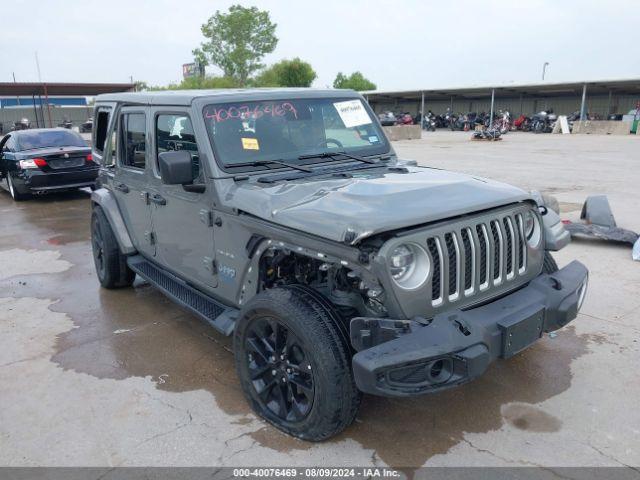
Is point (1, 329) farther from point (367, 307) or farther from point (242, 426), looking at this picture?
point (367, 307)

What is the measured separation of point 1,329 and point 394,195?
3752 mm

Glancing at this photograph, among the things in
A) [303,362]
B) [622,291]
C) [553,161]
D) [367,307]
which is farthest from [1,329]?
[553,161]

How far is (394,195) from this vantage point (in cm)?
303

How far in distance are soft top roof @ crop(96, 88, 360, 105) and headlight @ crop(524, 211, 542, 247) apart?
1838mm

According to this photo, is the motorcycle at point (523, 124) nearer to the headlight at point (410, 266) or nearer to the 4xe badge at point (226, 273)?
the 4xe badge at point (226, 273)

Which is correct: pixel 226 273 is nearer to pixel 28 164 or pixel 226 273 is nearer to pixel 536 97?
pixel 28 164

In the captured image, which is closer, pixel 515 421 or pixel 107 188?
→ pixel 515 421

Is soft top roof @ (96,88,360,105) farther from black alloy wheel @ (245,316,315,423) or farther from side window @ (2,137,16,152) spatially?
side window @ (2,137,16,152)

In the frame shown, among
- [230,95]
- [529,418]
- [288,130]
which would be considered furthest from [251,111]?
[529,418]

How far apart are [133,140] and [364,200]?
266cm

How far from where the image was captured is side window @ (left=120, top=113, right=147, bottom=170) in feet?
14.9

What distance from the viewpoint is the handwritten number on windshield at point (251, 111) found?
3.81 metres

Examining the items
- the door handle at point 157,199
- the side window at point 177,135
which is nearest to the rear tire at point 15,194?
the door handle at point 157,199

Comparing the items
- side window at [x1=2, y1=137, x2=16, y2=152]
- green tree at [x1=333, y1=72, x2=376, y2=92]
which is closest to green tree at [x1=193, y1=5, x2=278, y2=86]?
green tree at [x1=333, y1=72, x2=376, y2=92]
